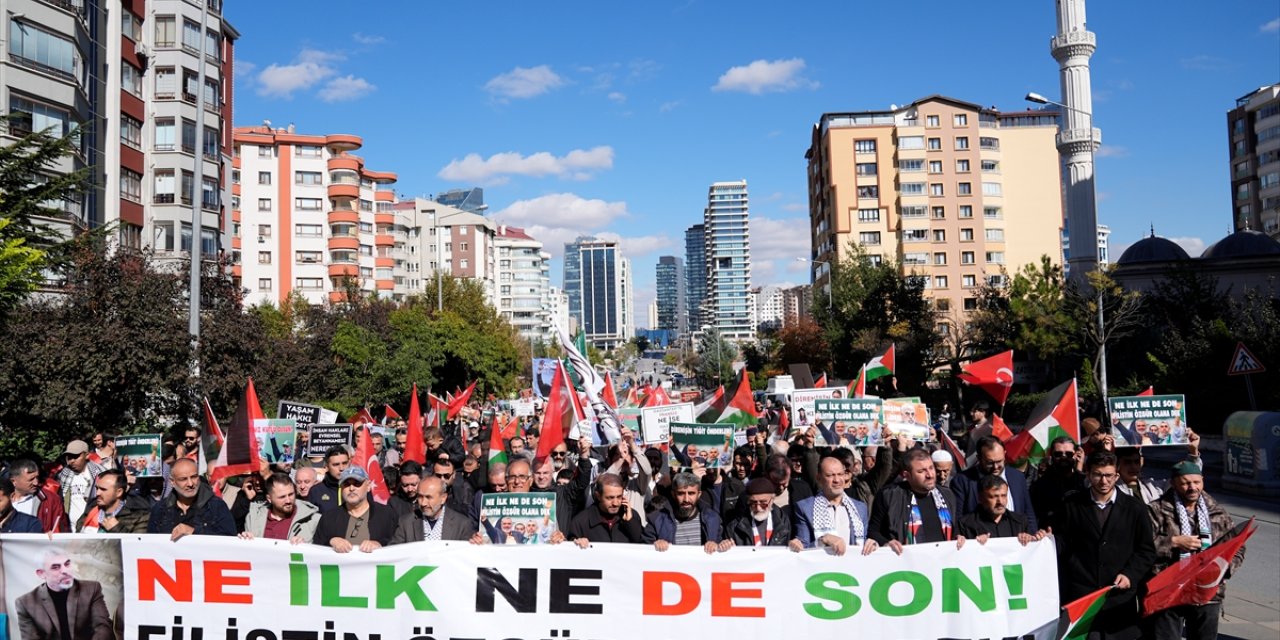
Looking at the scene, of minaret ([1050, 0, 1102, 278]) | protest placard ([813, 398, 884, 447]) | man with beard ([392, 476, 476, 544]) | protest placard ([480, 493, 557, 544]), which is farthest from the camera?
minaret ([1050, 0, 1102, 278])

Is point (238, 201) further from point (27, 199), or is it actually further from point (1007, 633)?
point (1007, 633)

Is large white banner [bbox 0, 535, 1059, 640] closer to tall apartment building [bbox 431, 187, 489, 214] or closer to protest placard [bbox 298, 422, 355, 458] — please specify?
protest placard [bbox 298, 422, 355, 458]

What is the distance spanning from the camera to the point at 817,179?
94.9 m

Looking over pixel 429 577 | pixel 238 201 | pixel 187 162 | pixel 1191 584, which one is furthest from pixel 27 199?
pixel 238 201

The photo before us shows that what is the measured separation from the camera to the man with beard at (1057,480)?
7961mm

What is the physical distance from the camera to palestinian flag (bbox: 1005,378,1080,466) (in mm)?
10344

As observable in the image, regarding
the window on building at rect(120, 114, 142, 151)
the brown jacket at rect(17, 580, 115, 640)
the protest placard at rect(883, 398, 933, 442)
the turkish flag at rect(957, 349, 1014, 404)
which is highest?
the window on building at rect(120, 114, 142, 151)

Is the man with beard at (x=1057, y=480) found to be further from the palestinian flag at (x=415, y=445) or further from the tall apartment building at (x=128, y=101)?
the tall apartment building at (x=128, y=101)

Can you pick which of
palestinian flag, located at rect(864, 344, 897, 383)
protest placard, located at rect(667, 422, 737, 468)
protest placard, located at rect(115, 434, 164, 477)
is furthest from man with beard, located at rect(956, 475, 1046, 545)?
palestinian flag, located at rect(864, 344, 897, 383)

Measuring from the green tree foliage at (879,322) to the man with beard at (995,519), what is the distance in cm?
4201

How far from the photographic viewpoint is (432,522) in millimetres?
7152

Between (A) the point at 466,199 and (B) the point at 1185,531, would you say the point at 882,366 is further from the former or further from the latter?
(A) the point at 466,199

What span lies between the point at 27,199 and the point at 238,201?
62.7 meters

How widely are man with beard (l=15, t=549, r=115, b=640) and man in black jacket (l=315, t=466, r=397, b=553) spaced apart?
1.39 meters
